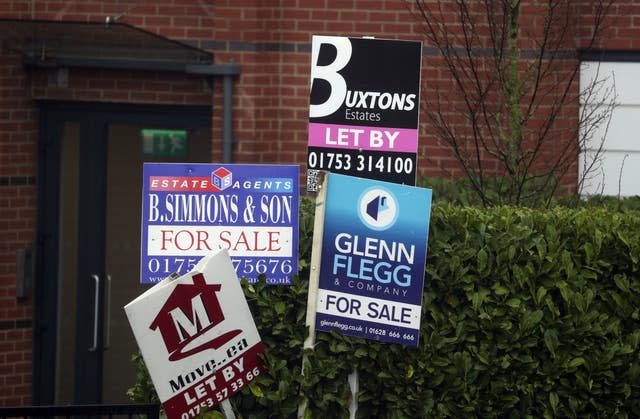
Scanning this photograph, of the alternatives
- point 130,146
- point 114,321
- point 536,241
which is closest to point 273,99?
point 130,146

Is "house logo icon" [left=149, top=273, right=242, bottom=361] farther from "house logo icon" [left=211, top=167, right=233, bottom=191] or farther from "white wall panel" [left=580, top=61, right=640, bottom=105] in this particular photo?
"white wall panel" [left=580, top=61, right=640, bottom=105]

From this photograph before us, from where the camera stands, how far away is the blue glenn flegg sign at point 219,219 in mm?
5508

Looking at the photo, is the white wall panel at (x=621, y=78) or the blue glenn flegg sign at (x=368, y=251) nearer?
the blue glenn flegg sign at (x=368, y=251)

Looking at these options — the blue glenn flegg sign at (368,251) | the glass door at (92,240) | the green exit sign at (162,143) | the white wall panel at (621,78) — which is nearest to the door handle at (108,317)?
the glass door at (92,240)

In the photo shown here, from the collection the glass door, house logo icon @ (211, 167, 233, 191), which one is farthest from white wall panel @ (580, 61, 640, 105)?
house logo icon @ (211, 167, 233, 191)

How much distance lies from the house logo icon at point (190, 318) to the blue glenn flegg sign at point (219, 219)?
18.7 inches

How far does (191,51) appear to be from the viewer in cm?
891

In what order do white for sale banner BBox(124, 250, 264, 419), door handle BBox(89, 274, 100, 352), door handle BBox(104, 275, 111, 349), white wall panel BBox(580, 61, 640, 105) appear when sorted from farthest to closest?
door handle BBox(104, 275, 111, 349)
door handle BBox(89, 274, 100, 352)
white wall panel BBox(580, 61, 640, 105)
white for sale banner BBox(124, 250, 264, 419)

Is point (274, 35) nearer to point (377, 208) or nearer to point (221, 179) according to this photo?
point (221, 179)

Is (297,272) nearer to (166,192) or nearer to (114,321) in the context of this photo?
(166,192)

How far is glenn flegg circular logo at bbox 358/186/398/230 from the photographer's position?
5.35 meters

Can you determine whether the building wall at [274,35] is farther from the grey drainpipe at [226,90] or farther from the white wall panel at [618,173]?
the white wall panel at [618,173]

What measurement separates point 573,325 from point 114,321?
4.93 metres

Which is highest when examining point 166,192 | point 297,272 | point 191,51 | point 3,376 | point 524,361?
point 191,51
